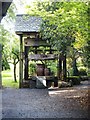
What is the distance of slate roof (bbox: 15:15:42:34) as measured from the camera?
12127mm

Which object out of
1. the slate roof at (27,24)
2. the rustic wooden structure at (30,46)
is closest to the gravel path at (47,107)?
the rustic wooden structure at (30,46)

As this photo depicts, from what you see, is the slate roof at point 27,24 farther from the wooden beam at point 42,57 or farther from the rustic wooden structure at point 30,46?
the wooden beam at point 42,57

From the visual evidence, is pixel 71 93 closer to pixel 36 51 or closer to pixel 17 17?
pixel 36 51

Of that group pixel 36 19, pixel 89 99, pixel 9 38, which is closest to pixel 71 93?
pixel 89 99

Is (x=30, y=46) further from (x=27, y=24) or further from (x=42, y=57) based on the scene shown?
(x=27, y=24)

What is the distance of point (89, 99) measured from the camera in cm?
835

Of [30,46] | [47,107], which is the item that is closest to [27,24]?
[30,46]

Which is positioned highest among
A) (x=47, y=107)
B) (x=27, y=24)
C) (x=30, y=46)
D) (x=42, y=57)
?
(x=27, y=24)

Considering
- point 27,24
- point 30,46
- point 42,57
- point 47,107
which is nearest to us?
point 47,107

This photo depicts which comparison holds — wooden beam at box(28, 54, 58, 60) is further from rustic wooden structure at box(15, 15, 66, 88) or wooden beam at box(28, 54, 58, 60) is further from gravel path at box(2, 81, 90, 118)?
gravel path at box(2, 81, 90, 118)

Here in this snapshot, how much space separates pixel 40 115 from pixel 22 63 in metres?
6.00

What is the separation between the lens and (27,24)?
41.2 feet

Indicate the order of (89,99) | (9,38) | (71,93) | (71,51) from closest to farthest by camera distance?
1. (89,99)
2. (71,93)
3. (71,51)
4. (9,38)

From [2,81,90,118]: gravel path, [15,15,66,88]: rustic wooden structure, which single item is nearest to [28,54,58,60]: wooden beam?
[15,15,66,88]: rustic wooden structure
